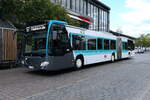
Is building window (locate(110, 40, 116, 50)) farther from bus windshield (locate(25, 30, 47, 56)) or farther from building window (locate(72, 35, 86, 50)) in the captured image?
bus windshield (locate(25, 30, 47, 56))

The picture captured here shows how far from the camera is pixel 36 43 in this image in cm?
770

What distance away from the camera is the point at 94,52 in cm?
1129

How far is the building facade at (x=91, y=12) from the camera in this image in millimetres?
27359

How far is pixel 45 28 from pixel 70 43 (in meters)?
2.00

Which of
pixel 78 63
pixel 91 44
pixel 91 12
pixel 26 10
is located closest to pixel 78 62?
pixel 78 63

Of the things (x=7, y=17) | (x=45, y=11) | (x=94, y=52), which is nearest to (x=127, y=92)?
(x=94, y=52)

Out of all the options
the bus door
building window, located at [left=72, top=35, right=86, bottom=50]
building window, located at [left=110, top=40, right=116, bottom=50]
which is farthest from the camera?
the bus door

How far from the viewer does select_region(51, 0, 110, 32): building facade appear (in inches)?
1077

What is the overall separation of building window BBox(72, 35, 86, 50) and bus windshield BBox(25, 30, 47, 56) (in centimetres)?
242

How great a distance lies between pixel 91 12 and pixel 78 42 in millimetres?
27364

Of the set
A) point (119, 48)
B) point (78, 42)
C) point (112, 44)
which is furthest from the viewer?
point (119, 48)

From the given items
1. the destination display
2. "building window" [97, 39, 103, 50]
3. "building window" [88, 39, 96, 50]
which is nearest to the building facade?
"building window" [97, 39, 103, 50]

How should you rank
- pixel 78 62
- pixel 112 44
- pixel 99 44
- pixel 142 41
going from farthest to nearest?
1. pixel 142 41
2. pixel 112 44
3. pixel 99 44
4. pixel 78 62

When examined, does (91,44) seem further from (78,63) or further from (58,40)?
(58,40)
